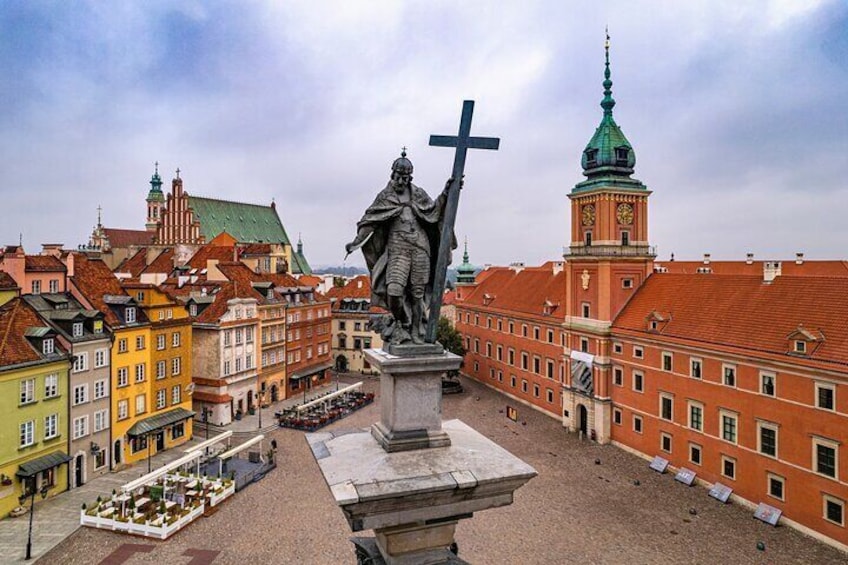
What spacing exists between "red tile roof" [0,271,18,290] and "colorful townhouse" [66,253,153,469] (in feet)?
10.9

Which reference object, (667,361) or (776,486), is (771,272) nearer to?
(667,361)

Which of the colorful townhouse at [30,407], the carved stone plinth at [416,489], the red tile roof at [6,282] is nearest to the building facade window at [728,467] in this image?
the carved stone plinth at [416,489]

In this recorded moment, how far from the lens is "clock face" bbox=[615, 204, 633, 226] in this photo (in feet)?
138

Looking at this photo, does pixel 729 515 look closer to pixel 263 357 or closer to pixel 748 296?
pixel 748 296

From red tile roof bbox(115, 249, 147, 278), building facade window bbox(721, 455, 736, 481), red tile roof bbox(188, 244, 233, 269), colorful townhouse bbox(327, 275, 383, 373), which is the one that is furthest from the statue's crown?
red tile roof bbox(115, 249, 147, 278)

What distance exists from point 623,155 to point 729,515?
27.1m

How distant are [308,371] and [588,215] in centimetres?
3293

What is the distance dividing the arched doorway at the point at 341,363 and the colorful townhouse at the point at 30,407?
40.2 meters

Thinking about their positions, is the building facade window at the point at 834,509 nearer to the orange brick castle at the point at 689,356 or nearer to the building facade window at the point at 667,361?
the orange brick castle at the point at 689,356

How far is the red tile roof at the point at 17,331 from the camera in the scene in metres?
27.4

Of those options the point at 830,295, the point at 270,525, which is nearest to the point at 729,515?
the point at 830,295

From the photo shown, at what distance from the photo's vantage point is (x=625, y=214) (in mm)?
42406

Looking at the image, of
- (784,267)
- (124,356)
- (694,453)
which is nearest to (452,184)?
(694,453)

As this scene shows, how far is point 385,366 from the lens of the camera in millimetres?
6613
